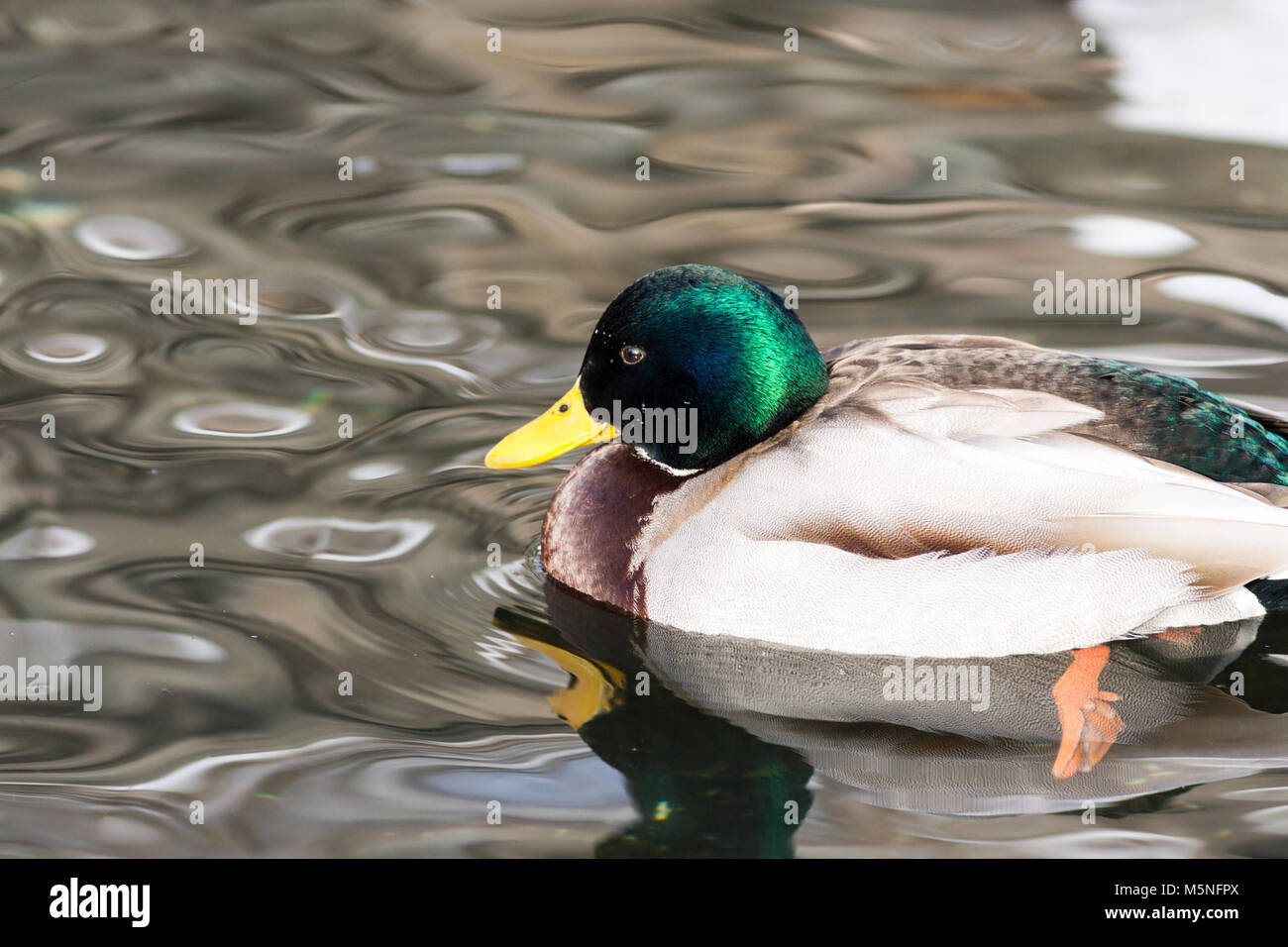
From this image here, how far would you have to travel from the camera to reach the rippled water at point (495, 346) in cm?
481

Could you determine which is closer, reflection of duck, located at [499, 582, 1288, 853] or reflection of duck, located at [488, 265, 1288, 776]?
reflection of duck, located at [499, 582, 1288, 853]

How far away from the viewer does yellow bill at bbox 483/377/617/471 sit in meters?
5.65

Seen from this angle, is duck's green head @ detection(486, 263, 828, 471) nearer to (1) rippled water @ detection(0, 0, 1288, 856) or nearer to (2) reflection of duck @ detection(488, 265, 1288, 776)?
(2) reflection of duck @ detection(488, 265, 1288, 776)

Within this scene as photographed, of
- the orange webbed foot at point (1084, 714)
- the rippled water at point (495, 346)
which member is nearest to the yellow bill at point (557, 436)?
the rippled water at point (495, 346)

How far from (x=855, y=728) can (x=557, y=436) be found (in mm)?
1375

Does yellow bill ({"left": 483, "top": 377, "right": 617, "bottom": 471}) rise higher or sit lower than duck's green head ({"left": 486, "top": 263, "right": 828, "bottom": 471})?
lower

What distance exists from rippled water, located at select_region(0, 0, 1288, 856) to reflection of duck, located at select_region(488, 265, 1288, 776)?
0.60 ft

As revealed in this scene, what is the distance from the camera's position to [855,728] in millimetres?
5098

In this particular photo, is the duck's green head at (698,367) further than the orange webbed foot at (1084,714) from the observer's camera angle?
Yes

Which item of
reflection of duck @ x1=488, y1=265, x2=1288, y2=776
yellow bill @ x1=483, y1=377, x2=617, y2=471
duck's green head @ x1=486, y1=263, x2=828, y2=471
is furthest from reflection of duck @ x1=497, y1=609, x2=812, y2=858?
duck's green head @ x1=486, y1=263, x2=828, y2=471

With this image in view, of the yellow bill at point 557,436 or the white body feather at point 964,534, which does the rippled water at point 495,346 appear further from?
the yellow bill at point 557,436

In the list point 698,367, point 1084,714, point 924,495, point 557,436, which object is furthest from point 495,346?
point 1084,714

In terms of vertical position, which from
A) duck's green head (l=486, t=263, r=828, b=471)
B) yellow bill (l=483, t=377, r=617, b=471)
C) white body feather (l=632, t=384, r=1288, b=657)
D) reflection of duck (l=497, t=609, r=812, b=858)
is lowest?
reflection of duck (l=497, t=609, r=812, b=858)

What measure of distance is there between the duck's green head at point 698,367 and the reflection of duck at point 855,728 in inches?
25.0
